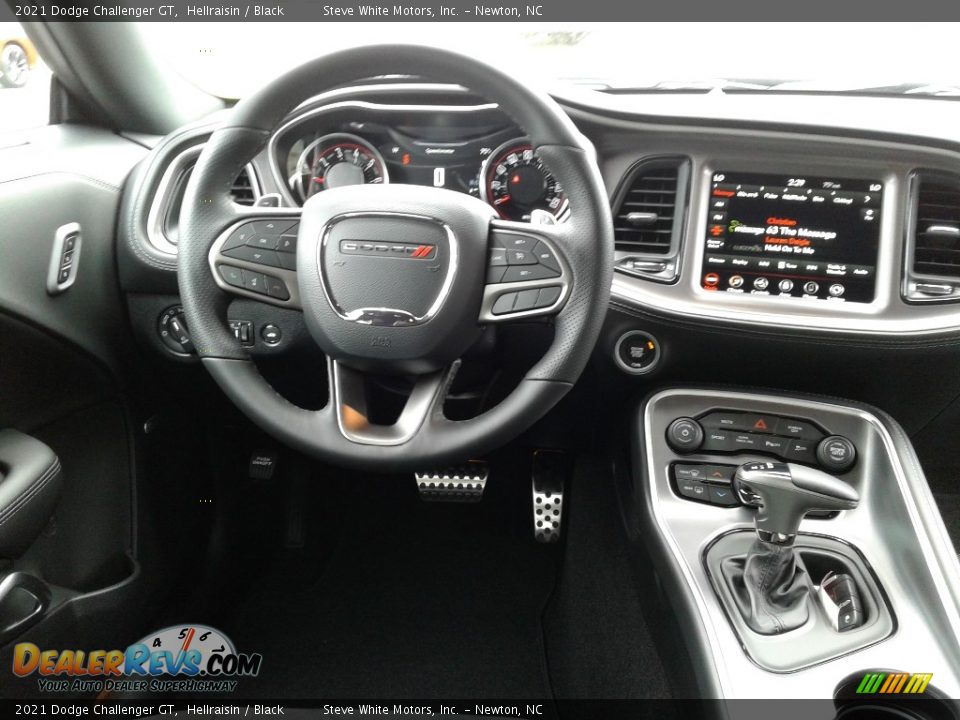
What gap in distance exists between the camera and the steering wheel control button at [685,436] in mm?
1418

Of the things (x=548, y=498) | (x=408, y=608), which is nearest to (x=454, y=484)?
(x=548, y=498)

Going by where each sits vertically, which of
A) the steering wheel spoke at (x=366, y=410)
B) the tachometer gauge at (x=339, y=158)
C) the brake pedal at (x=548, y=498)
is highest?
the tachometer gauge at (x=339, y=158)

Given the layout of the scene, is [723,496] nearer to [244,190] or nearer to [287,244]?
[287,244]

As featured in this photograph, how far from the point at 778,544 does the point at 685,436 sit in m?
0.35

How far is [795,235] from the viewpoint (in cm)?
140

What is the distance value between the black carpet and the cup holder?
77cm

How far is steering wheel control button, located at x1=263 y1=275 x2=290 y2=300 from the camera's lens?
112cm

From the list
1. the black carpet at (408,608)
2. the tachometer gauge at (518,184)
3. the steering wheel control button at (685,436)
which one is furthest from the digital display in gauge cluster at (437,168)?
the black carpet at (408,608)

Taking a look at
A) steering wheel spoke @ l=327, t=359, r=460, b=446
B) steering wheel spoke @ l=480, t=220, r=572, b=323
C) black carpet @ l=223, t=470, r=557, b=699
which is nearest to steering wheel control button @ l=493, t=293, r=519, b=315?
steering wheel spoke @ l=480, t=220, r=572, b=323

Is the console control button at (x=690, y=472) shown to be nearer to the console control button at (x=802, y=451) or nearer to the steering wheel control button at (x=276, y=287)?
the console control button at (x=802, y=451)

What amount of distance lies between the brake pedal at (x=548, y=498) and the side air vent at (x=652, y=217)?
0.58m

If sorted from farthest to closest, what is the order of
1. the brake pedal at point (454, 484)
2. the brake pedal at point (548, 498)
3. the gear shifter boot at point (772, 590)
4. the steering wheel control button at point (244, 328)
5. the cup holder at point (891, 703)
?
1. the brake pedal at point (548, 498)
2. the brake pedal at point (454, 484)
3. the steering wheel control button at point (244, 328)
4. the gear shifter boot at point (772, 590)
5. the cup holder at point (891, 703)

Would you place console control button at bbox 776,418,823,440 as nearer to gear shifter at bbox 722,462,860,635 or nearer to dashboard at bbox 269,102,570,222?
gear shifter at bbox 722,462,860,635

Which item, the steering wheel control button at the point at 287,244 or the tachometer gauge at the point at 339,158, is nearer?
the steering wheel control button at the point at 287,244
